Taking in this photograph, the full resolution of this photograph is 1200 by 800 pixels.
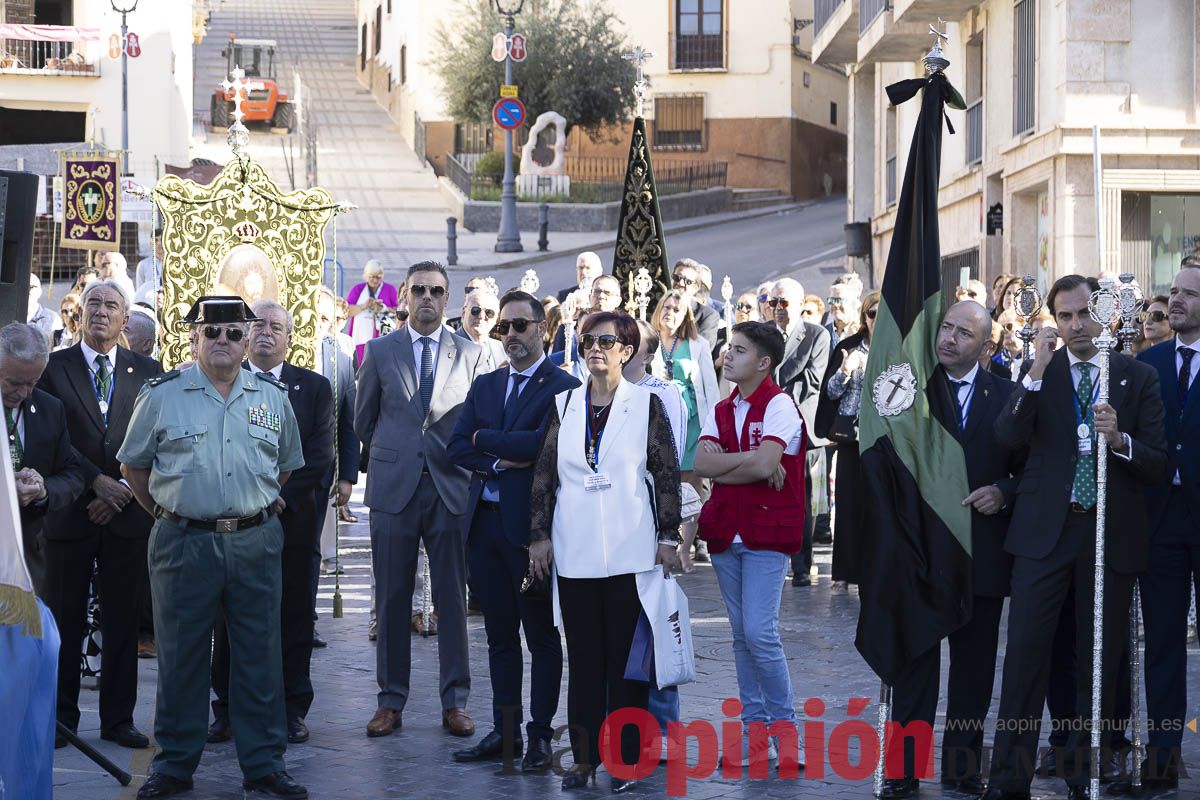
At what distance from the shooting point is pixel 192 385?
24.5ft

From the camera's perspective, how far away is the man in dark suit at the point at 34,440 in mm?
7488

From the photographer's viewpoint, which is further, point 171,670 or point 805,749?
point 805,749

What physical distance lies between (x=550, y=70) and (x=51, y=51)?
487 inches

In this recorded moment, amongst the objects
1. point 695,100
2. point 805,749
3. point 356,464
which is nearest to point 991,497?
point 805,749

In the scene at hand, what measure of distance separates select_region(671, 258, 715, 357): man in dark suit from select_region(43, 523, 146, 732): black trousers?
5796 mm

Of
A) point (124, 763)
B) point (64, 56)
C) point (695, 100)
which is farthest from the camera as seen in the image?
point (695, 100)

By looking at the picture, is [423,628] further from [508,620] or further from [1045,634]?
[1045,634]

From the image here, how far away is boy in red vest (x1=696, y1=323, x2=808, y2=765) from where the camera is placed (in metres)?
7.73

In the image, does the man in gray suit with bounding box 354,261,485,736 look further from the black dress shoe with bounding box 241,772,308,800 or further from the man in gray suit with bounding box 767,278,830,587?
the man in gray suit with bounding box 767,278,830,587

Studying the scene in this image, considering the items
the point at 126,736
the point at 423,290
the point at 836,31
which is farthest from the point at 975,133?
the point at 126,736

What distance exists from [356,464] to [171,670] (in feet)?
8.06

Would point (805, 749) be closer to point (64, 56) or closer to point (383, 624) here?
point (383, 624)

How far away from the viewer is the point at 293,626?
855 cm

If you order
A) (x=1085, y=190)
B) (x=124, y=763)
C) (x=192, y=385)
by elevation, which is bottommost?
(x=124, y=763)
